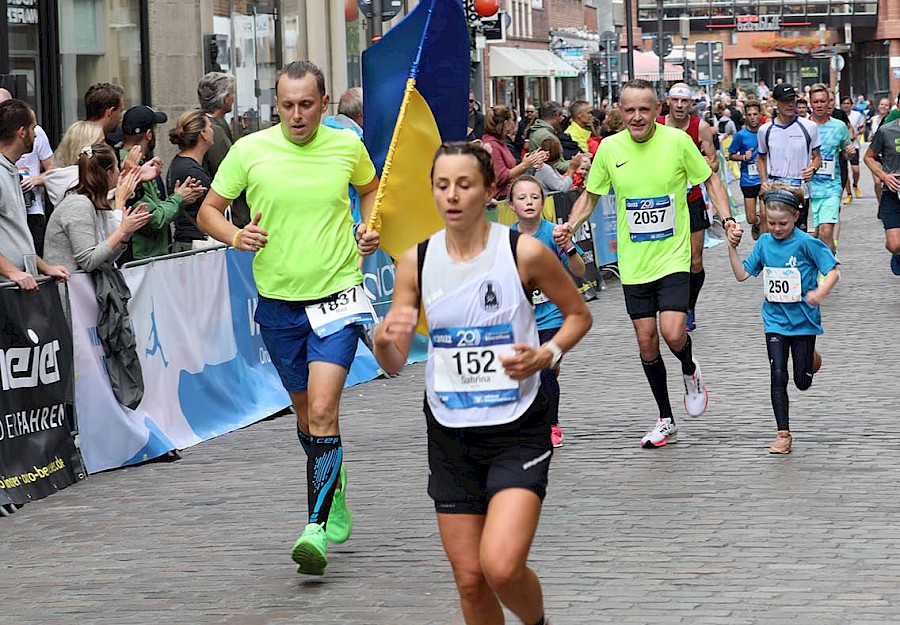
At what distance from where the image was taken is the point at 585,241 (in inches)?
748

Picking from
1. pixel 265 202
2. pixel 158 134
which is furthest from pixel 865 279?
pixel 265 202

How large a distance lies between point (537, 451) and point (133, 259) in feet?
20.2

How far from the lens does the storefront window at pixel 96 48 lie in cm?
1661

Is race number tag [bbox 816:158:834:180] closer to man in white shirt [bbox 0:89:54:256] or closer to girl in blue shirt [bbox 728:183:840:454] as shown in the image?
girl in blue shirt [bbox 728:183:840:454]

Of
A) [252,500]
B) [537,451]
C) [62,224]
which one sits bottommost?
[252,500]

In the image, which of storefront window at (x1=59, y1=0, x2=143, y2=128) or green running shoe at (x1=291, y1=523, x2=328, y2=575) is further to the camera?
storefront window at (x1=59, y1=0, x2=143, y2=128)

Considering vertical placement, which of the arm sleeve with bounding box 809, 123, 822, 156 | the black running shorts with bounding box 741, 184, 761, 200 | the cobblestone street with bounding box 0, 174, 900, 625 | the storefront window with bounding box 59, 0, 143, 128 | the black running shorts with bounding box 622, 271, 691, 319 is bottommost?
the cobblestone street with bounding box 0, 174, 900, 625

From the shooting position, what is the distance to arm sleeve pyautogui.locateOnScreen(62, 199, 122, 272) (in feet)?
30.8

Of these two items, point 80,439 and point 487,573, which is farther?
point 80,439

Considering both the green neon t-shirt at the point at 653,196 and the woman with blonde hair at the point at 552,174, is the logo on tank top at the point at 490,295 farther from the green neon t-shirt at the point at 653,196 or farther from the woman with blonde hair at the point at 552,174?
the woman with blonde hair at the point at 552,174

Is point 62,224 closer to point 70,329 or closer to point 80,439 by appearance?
point 70,329

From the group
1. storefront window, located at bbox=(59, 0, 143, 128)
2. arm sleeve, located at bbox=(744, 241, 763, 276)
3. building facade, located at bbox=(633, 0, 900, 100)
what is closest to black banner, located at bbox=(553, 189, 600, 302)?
storefront window, located at bbox=(59, 0, 143, 128)

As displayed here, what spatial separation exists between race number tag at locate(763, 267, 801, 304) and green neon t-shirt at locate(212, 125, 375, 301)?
118 inches

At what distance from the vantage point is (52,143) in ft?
53.3
